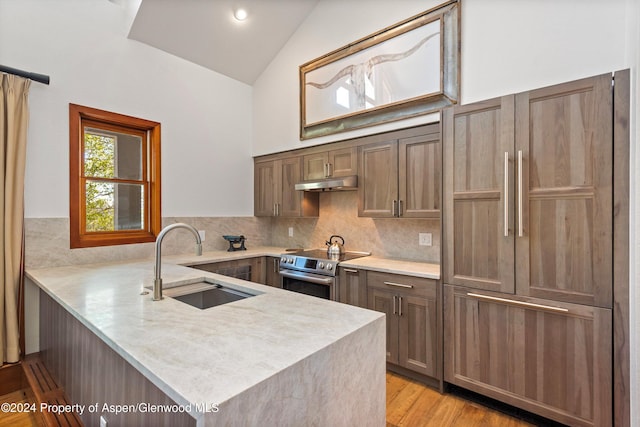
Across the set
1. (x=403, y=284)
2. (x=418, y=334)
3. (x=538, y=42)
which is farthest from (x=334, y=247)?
(x=538, y=42)

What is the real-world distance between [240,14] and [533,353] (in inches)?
152

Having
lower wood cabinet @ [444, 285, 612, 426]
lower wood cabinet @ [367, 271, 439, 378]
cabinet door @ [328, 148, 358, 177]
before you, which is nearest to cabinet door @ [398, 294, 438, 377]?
lower wood cabinet @ [367, 271, 439, 378]

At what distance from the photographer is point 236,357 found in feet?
3.04

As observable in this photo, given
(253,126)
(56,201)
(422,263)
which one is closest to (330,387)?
(422,263)

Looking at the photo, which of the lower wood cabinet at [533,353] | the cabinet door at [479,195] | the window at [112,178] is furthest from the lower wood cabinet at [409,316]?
the window at [112,178]

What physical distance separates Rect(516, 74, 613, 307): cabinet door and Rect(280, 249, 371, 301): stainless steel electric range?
146 cm

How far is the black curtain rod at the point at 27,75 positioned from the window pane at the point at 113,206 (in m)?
0.85

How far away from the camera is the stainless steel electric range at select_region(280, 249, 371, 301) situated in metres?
2.84

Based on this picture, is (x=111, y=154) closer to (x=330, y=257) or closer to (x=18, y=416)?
(x=18, y=416)

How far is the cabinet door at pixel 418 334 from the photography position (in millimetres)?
2283

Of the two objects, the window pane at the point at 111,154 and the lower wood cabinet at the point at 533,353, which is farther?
the window pane at the point at 111,154

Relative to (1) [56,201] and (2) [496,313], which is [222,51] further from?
(2) [496,313]

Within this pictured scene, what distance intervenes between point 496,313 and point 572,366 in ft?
1.44

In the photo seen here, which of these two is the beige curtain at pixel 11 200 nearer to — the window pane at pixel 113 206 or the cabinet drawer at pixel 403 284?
the window pane at pixel 113 206
